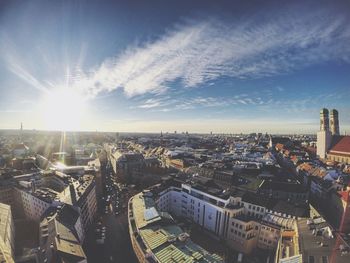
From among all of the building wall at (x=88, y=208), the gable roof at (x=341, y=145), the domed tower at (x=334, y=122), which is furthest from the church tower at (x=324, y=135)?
the building wall at (x=88, y=208)

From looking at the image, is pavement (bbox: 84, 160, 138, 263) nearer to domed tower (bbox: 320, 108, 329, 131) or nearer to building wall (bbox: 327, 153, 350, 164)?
building wall (bbox: 327, 153, 350, 164)

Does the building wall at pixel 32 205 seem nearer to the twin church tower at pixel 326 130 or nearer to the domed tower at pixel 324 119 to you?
the domed tower at pixel 324 119

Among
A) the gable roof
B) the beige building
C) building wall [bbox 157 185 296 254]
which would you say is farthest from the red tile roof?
the beige building

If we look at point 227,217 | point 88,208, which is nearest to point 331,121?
point 227,217

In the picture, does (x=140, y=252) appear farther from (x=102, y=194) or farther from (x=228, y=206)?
(x=102, y=194)

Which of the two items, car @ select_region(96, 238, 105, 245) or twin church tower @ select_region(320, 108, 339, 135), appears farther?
twin church tower @ select_region(320, 108, 339, 135)

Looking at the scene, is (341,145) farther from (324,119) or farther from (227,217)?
(227,217)
